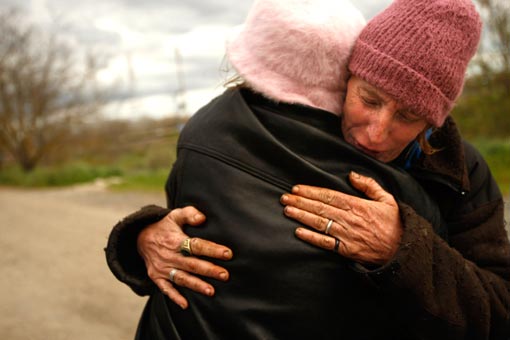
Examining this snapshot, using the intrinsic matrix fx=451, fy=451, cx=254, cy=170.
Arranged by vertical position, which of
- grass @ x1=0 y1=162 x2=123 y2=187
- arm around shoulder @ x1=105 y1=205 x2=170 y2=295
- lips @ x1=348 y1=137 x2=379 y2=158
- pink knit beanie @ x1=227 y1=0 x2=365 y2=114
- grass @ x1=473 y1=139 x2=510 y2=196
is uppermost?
pink knit beanie @ x1=227 y1=0 x2=365 y2=114

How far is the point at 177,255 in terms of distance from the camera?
1516 mm

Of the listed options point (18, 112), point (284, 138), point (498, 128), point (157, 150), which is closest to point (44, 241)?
point (284, 138)

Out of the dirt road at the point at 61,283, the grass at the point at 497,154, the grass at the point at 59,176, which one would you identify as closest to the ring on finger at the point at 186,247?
the dirt road at the point at 61,283

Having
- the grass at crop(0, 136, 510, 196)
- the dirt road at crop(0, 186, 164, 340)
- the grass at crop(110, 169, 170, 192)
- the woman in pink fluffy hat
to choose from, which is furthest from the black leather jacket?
the grass at crop(0, 136, 510, 196)

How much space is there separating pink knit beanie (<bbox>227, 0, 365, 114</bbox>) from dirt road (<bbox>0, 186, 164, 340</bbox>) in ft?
9.26

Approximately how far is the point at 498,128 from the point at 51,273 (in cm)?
916

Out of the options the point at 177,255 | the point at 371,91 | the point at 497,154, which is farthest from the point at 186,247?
the point at 497,154

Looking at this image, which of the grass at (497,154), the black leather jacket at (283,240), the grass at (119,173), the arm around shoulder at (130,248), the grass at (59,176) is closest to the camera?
the black leather jacket at (283,240)

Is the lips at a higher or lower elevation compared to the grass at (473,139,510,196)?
higher

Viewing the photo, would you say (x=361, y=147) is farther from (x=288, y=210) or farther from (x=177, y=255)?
(x=177, y=255)

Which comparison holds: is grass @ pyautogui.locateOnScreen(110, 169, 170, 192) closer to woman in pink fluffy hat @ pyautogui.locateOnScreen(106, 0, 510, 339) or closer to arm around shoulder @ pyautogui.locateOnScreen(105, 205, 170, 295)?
arm around shoulder @ pyautogui.locateOnScreen(105, 205, 170, 295)

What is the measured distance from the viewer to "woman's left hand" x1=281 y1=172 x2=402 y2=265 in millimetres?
1339

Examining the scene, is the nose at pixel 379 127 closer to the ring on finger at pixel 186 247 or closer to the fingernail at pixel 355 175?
the fingernail at pixel 355 175

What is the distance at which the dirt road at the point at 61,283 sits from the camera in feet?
12.0
